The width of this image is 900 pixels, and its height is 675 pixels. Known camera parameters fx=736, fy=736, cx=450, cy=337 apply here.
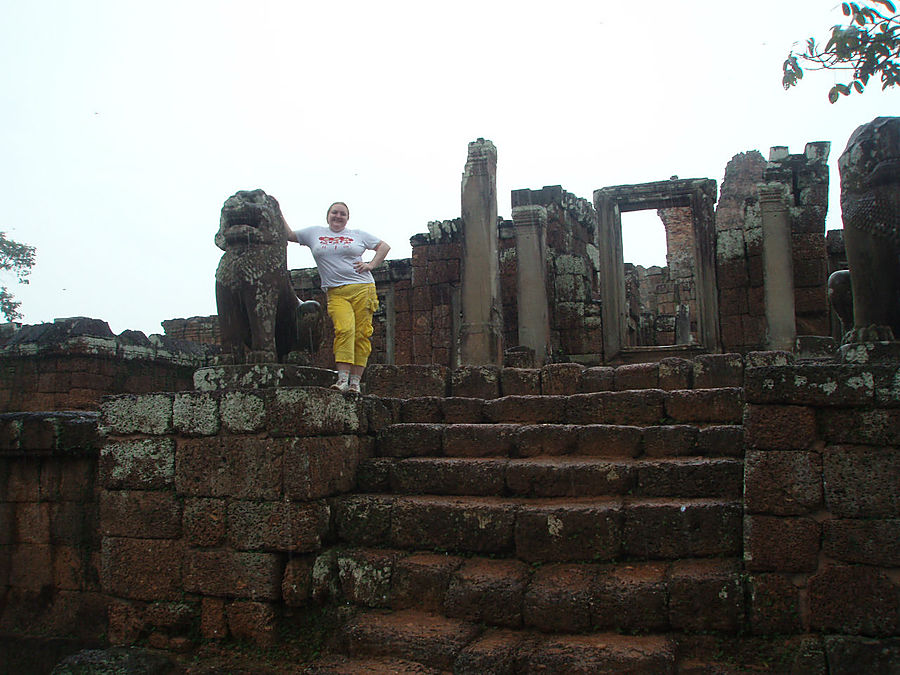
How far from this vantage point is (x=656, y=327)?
16250 millimetres

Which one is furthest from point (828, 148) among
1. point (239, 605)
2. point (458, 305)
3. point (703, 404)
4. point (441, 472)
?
point (239, 605)

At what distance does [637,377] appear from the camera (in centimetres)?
622

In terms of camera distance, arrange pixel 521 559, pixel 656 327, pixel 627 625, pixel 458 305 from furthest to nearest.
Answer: pixel 656 327 < pixel 458 305 < pixel 521 559 < pixel 627 625

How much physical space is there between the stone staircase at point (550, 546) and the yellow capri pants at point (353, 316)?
688mm

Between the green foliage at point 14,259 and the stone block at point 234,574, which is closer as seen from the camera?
the stone block at point 234,574

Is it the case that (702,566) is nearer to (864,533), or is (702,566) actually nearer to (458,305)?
(864,533)

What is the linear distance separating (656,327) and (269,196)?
1252 centimetres

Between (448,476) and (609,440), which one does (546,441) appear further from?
(448,476)

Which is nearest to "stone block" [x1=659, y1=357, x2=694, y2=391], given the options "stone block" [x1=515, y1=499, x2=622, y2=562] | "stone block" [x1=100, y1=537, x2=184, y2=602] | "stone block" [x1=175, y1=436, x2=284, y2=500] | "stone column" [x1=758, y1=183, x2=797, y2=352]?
"stone block" [x1=515, y1=499, x2=622, y2=562]

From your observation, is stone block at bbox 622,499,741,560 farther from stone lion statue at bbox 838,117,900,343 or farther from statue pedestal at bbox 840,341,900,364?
stone lion statue at bbox 838,117,900,343

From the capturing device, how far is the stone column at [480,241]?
955cm

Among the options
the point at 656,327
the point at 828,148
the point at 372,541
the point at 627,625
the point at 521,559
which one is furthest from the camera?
the point at 656,327

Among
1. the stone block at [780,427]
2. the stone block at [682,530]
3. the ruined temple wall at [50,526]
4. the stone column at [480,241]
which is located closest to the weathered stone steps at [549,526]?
the stone block at [682,530]

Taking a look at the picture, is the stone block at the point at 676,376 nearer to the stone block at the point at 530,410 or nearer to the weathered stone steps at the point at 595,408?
the weathered stone steps at the point at 595,408
